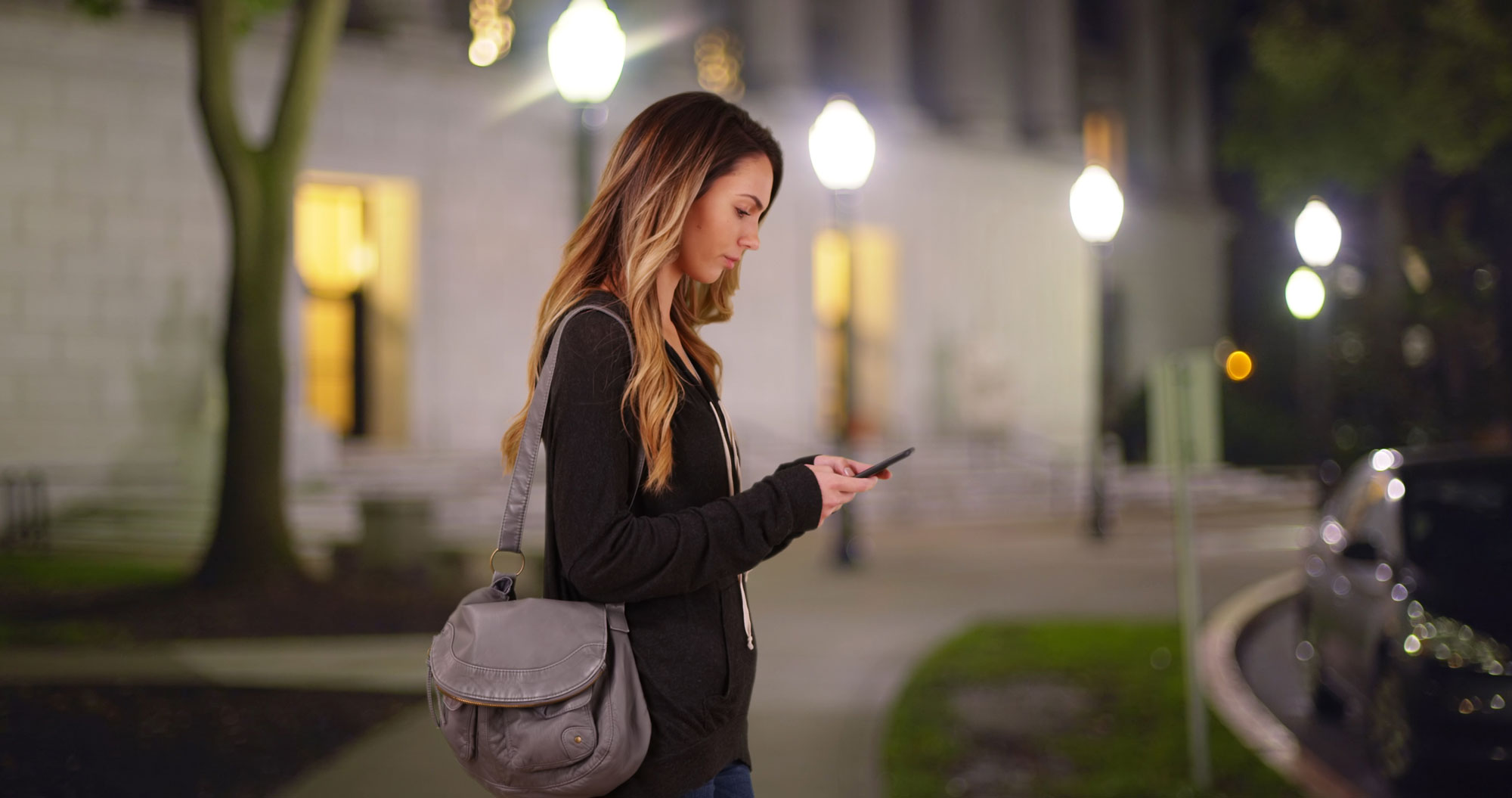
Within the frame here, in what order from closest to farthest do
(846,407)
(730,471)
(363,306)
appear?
1. (730,471)
2. (846,407)
3. (363,306)

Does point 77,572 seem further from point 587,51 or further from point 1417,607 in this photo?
point 1417,607

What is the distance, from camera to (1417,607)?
21.0 ft

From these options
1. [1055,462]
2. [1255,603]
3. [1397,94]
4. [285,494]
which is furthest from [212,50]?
[1055,462]

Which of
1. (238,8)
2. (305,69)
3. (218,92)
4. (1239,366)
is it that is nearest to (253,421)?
(218,92)

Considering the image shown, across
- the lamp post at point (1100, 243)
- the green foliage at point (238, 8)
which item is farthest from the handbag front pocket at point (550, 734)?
the lamp post at point (1100, 243)

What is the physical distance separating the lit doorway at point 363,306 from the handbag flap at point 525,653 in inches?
774

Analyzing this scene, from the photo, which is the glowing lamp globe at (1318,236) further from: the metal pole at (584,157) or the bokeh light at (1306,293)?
the metal pole at (584,157)

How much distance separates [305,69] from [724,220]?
36.1 feet

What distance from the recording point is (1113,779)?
6.41 metres

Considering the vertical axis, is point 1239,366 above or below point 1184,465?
above

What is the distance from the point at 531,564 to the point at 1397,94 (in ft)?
50.8

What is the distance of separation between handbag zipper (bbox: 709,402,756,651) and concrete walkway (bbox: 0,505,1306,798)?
12.5 ft

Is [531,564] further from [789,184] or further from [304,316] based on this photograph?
[789,184]

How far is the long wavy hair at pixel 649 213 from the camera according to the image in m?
2.20
